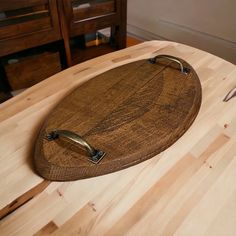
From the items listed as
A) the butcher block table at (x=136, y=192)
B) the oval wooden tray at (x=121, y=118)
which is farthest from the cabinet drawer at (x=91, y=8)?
the butcher block table at (x=136, y=192)

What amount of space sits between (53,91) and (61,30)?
648 millimetres

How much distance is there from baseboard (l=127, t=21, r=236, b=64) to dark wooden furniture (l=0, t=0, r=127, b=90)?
23.7 inches

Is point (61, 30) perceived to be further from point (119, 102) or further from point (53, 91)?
point (119, 102)

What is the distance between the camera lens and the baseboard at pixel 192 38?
5.33ft

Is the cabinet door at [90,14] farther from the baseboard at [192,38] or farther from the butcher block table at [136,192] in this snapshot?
the butcher block table at [136,192]

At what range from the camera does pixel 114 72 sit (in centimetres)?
78

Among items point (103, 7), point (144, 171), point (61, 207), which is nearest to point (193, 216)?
point (144, 171)

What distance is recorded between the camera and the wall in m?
1.55

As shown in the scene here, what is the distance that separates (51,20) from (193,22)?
3.62ft

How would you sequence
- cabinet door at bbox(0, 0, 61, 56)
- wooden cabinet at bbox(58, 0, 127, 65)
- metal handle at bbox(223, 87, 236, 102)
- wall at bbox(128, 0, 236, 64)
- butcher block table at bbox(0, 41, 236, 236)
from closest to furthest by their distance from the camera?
butcher block table at bbox(0, 41, 236, 236) → metal handle at bbox(223, 87, 236, 102) → cabinet door at bbox(0, 0, 61, 56) → wooden cabinet at bbox(58, 0, 127, 65) → wall at bbox(128, 0, 236, 64)

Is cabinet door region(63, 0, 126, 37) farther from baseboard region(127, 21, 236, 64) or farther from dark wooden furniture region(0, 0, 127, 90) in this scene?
baseboard region(127, 21, 236, 64)

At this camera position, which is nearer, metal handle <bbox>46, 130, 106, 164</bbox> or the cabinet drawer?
metal handle <bbox>46, 130, 106, 164</bbox>

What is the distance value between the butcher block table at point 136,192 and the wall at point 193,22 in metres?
1.18

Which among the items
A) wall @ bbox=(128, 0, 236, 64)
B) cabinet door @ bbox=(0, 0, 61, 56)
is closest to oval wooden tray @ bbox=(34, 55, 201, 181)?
cabinet door @ bbox=(0, 0, 61, 56)
